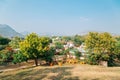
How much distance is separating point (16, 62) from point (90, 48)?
1855cm

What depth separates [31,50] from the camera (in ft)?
141

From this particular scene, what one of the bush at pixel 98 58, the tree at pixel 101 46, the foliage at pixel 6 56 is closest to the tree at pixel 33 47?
the bush at pixel 98 58

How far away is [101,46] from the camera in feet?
153

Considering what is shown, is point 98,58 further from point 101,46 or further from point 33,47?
point 33,47

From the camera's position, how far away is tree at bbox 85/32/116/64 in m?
46.4

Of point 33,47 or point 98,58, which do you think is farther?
point 98,58

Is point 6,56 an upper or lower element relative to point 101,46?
lower

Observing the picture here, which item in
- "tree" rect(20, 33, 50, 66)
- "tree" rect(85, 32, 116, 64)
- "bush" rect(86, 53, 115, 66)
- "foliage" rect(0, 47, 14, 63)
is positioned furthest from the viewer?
"foliage" rect(0, 47, 14, 63)

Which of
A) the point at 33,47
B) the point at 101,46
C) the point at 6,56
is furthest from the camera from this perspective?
the point at 6,56

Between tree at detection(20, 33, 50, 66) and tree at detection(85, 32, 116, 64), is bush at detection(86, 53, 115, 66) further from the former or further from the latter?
tree at detection(20, 33, 50, 66)

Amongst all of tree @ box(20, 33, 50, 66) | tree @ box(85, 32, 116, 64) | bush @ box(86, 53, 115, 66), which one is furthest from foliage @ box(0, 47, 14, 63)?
tree @ box(85, 32, 116, 64)

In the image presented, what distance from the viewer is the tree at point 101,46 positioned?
4644cm

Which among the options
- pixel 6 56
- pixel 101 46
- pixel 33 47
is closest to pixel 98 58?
pixel 101 46

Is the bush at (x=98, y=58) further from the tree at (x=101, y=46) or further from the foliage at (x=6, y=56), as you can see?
the foliage at (x=6, y=56)
